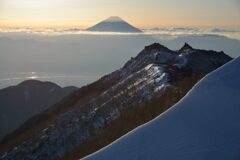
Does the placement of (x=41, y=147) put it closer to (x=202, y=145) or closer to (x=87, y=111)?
(x=87, y=111)

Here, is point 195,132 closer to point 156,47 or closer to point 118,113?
point 118,113

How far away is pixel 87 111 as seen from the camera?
5419 centimetres

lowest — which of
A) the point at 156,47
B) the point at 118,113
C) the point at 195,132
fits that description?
the point at 118,113

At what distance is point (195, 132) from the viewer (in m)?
13.8

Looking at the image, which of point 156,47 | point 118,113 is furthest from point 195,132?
point 156,47

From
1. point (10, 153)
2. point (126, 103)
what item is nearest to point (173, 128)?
point (126, 103)

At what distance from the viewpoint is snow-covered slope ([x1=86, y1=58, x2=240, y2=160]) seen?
42.6ft

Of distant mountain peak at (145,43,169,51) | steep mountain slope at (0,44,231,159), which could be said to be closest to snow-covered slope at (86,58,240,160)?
steep mountain slope at (0,44,231,159)

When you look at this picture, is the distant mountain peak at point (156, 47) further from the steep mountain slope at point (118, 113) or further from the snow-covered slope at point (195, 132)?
the snow-covered slope at point (195, 132)

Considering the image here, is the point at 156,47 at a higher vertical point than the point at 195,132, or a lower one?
lower

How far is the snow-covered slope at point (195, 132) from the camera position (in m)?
13.0

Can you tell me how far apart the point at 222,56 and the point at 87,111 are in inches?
1085

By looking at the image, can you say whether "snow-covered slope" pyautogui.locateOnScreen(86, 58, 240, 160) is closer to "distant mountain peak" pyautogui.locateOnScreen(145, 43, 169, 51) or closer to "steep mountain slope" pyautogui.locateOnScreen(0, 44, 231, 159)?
"steep mountain slope" pyautogui.locateOnScreen(0, 44, 231, 159)

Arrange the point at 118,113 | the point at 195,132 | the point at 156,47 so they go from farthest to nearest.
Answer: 1. the point at 156,47
2. the point at 118,113
3. the point at 195,132
